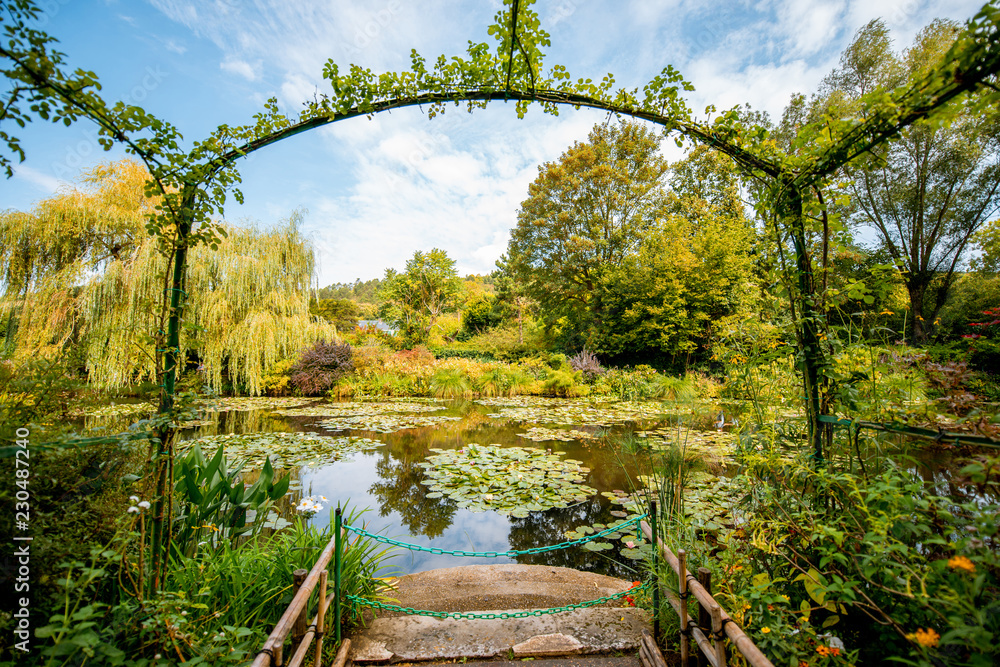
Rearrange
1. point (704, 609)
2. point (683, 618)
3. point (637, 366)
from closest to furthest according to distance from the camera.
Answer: point (704, 609), point (683, 618), point (637, 366)

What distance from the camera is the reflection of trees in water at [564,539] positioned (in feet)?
9.89

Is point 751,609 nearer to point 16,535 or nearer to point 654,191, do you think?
point 16,535

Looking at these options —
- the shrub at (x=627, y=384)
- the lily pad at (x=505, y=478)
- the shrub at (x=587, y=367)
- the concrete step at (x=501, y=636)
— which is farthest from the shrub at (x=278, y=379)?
the concrete step at (x=501, y=636)

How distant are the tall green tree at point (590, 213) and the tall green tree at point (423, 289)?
7535 mm

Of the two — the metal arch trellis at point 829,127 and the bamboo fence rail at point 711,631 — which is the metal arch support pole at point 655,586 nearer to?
the bamboo fence rail at point 711,631

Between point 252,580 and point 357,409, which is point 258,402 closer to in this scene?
point 357,409

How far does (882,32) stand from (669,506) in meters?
17.6

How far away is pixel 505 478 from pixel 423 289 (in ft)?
63.4

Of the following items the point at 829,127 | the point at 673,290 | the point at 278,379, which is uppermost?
the point at 673,290

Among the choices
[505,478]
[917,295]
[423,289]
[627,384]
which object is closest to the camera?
[505,478]

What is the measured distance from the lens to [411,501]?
417 cm

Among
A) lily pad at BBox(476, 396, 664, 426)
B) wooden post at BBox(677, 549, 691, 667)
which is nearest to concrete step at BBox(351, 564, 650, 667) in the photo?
wooden post at BBox(677, 549, 691, 667)

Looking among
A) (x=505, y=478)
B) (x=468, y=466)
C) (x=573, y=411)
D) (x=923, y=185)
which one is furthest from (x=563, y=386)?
(x=923, y=185)

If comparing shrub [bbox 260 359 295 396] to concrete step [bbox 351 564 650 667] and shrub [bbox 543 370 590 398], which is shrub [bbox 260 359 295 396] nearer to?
shrub [bbox 543 370 590 398]
